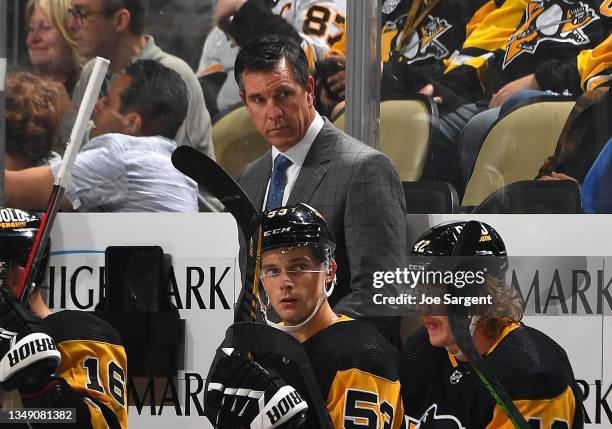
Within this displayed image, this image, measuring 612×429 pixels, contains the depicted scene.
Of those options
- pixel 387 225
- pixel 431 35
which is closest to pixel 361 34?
pixel 431 35

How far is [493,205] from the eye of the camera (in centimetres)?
325

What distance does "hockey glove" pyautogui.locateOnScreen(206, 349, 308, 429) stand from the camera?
284 centimetres

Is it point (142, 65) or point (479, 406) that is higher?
point (142, 65)

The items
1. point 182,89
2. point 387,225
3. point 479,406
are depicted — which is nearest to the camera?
point 479,406

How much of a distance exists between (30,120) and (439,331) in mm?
1270

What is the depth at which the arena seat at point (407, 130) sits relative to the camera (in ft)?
11.0

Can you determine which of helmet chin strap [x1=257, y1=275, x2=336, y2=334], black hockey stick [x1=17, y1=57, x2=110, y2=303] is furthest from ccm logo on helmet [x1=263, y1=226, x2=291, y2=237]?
black hockey stick [x1=17, y1=57, x2=110, y2=303]

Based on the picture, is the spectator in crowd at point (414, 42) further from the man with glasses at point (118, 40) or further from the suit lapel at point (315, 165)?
the man with glasses at point (118, 40)

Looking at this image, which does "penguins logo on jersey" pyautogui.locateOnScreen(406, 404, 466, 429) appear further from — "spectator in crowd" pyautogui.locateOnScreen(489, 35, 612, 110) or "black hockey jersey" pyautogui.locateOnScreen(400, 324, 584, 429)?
"spectator in crowd" pyautogui.locateOnScreen(489, 35, 612, 110)

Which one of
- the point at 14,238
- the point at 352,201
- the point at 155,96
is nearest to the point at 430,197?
the point at 352,201

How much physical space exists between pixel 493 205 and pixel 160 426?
993 mm

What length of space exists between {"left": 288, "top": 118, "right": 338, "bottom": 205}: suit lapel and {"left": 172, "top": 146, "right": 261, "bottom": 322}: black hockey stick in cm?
16

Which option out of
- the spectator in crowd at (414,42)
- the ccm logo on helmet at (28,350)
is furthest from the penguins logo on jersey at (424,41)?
the ccm logo on helmet at (28,350)

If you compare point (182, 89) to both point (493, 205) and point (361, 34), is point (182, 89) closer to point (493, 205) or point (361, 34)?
point (361, 34)
